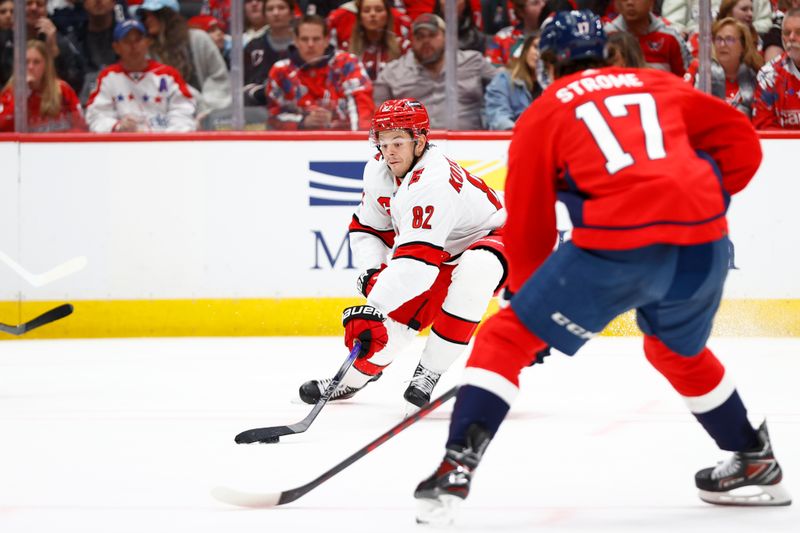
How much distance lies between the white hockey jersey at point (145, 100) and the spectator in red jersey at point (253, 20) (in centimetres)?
41

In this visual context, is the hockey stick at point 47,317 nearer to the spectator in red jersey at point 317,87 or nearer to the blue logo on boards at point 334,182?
the blue logo on boards at point 334,182

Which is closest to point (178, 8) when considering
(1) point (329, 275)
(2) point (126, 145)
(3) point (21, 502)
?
(2) point (126, 145)

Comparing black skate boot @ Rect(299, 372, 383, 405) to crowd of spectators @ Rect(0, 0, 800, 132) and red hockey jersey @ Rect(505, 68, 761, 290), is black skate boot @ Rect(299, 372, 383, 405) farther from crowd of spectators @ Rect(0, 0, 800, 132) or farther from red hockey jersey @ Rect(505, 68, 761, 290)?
crowd of spectators @ Rect(0, 0, 800, 132)

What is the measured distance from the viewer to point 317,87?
5.90m

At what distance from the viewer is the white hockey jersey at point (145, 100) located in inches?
230

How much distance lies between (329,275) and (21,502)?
3.41 metres

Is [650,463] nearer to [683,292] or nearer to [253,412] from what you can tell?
[683,292]

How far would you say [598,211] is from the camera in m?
2.04

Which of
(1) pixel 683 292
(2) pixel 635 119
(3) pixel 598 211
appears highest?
(2) pixel 635 119

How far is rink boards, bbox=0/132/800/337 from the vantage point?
18.8ft

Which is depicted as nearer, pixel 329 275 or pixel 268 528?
pixel 268 528

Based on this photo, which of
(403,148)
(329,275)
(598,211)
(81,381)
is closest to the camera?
(598,211)

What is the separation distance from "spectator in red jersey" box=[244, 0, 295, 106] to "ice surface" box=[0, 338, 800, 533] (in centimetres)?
149

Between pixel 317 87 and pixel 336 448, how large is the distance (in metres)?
3.21
